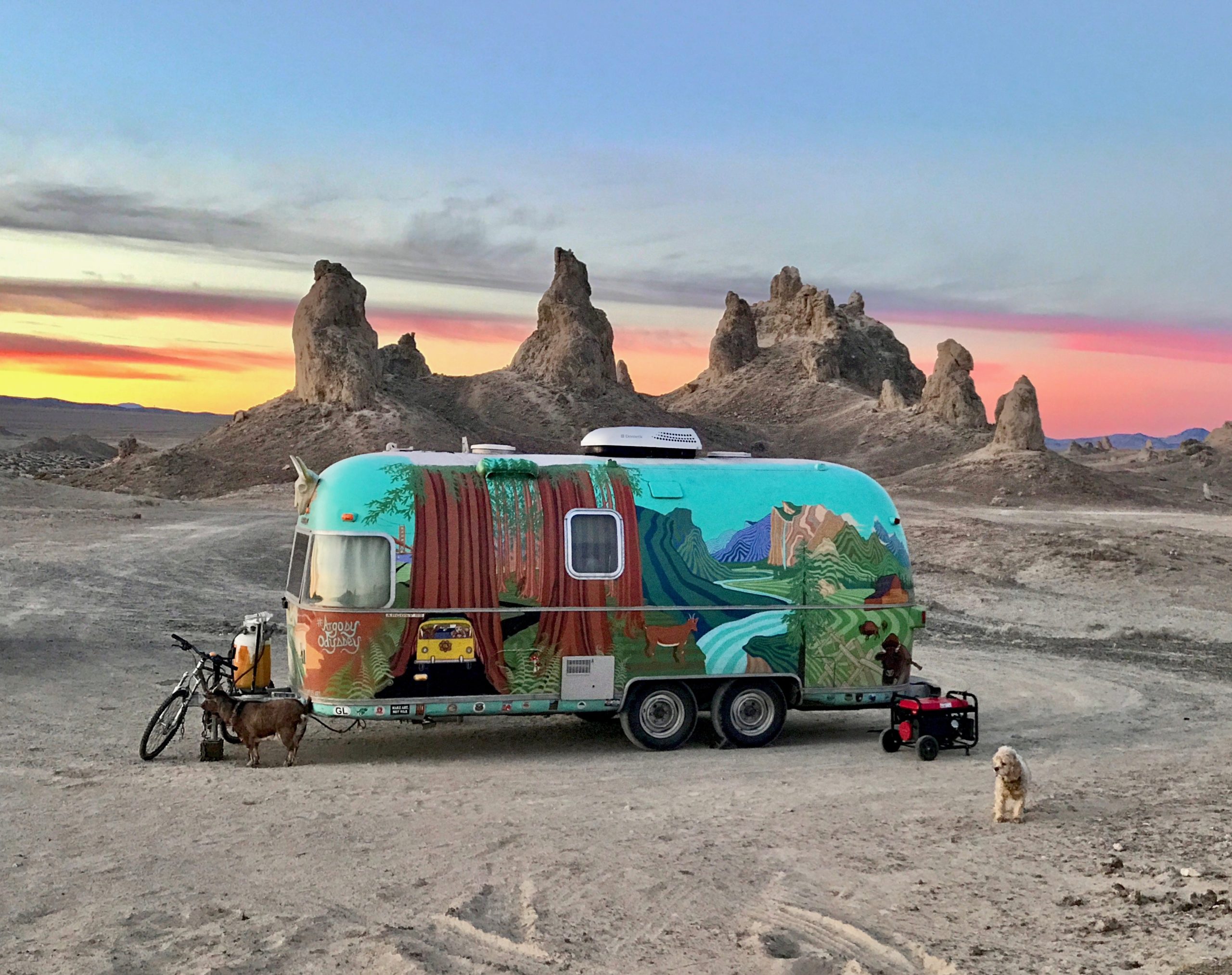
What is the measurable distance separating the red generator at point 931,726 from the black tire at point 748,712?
→ 123 centimetres

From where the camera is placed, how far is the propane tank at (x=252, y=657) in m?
13.4

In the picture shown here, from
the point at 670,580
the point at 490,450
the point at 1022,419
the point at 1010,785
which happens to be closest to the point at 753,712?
the point at 670,580

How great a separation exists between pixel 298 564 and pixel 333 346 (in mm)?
68011

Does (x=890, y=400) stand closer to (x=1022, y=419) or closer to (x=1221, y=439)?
(x=1221, y=439)

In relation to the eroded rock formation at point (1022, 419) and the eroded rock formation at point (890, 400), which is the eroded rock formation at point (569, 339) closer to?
the eroded rock formation at point (890, 400)

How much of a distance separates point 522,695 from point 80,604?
14.9 meters

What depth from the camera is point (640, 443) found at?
564 inches

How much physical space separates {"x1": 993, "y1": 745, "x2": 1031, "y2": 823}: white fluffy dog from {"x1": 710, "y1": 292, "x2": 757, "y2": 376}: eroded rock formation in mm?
133138

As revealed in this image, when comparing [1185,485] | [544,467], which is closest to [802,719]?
[544,467]

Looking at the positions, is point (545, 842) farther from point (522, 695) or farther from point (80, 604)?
point (80, 604)

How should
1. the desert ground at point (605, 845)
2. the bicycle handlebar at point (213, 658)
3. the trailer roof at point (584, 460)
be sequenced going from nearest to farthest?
the desert ground at point (605, 845)
the bicycle handlebar at point (213, 658)
the trailer roof at point (584, 460)

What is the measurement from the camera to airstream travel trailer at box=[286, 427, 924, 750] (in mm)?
12617

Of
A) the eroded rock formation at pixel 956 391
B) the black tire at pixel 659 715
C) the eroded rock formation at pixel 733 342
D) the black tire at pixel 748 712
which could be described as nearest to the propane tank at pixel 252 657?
the black tire at pixel 659 715

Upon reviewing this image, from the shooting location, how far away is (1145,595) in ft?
100
